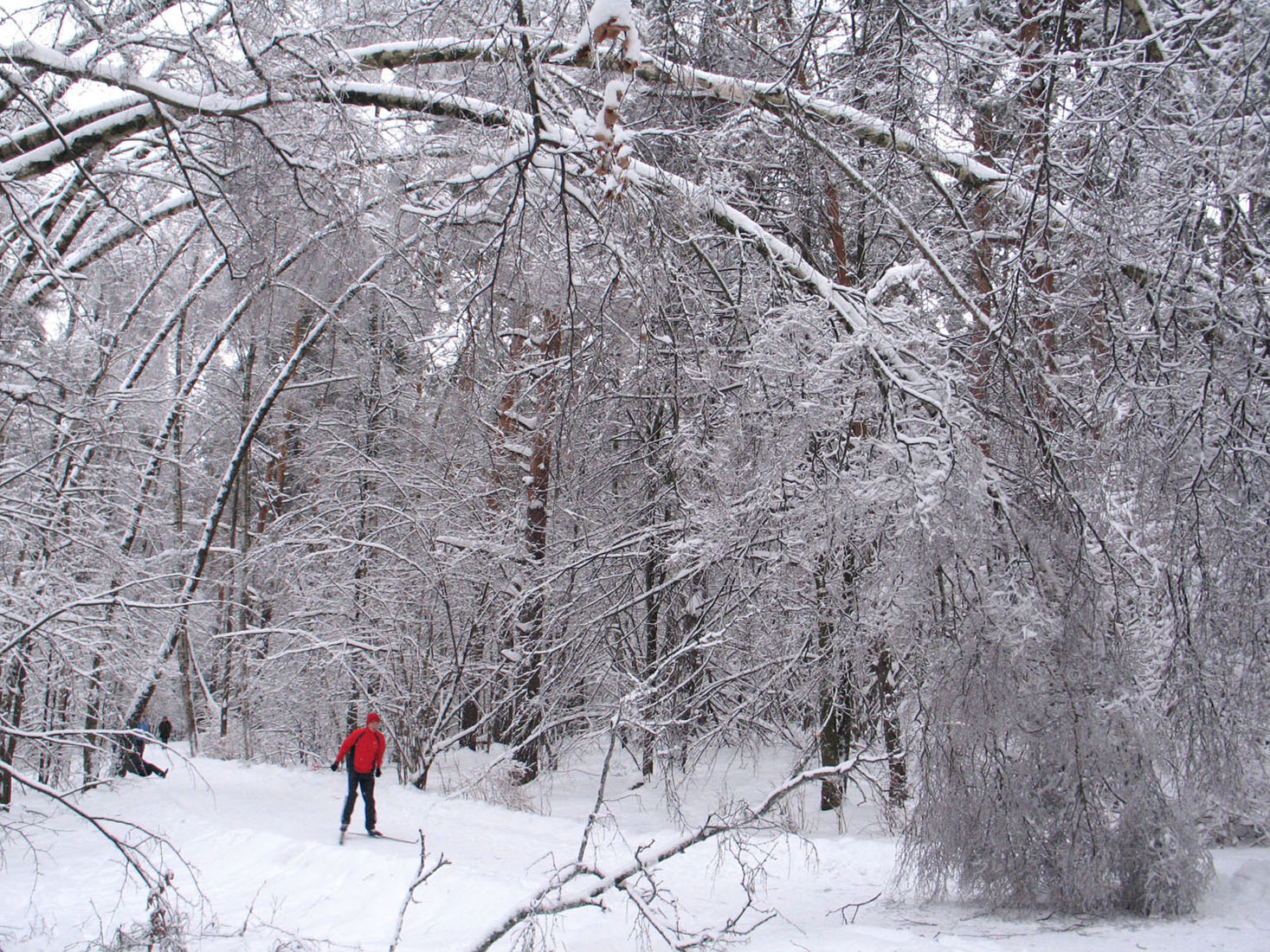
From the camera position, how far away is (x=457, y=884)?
6754 mm

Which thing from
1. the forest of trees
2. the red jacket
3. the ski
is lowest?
the ski

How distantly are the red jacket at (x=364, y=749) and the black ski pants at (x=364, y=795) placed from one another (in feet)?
0.21

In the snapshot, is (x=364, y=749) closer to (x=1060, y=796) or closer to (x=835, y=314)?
(x=1060, y=796)

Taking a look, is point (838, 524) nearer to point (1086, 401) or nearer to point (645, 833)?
point (1086, 401)

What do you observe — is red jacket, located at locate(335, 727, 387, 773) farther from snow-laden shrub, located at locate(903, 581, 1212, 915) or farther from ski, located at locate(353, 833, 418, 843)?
snow-laden shrub, located at locate(903, 581, 1212, 915)

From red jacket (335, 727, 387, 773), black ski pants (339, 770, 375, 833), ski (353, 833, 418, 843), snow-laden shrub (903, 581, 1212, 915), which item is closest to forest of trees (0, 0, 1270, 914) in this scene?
snow-laden shrub (903, 581, 1212, 915)

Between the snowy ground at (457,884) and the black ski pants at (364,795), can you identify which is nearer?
the snowy ground at (457,884)

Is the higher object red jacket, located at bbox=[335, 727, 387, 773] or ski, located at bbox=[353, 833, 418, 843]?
red jacket, located at bbox=[335, 727, 387, 773]

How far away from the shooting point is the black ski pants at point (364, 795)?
335 inches

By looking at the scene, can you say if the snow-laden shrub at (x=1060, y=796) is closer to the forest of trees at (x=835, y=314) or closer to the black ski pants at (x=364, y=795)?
the forest of trees at (x=835, y=314)

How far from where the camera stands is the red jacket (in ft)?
29.0

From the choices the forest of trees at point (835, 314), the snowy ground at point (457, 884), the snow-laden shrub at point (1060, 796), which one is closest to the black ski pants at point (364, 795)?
the snowy ground at point (457, 884)

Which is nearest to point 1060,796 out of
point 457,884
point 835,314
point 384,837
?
point 835,314

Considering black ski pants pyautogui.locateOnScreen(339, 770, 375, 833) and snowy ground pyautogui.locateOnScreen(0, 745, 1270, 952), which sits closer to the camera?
snowy ground pyautogui.locateOnScreen(0, 745, 1270, 952)
